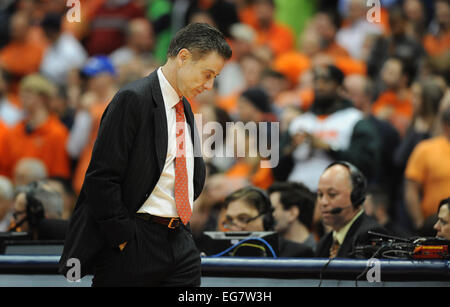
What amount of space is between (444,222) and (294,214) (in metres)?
1.45

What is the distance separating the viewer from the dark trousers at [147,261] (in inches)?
133

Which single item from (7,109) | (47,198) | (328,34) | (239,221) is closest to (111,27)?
(7,109)

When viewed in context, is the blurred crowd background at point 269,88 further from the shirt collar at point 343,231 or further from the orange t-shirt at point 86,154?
the shirt collar at point 343,231

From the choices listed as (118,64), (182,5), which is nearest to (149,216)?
(118,64)

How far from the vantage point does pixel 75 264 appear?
11.1 ft

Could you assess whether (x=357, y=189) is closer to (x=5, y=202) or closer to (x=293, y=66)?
(x=5, y=202)

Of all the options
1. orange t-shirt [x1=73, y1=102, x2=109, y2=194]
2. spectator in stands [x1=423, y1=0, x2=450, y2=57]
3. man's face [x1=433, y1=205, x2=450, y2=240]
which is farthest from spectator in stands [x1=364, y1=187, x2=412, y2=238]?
orange t-shirt [x1=73, y1=102, x2=109, y2=194]

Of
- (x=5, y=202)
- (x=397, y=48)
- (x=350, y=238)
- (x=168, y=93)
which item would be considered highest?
(x=397, y=48)

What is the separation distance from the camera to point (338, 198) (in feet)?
16.9

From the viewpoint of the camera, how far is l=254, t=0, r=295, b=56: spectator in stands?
9492 millimetres

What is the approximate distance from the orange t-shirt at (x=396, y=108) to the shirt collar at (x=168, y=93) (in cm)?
432

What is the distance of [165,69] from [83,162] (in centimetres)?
479
